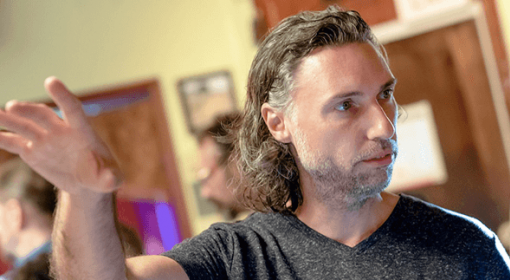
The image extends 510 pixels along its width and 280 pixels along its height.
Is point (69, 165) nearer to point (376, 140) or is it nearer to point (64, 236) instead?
point (64, 236)

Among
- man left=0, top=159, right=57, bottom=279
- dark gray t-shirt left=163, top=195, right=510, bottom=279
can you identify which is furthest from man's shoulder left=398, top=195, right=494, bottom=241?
man left=0, top=159, right=57, bottom=279

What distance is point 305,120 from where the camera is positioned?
115 centimetres

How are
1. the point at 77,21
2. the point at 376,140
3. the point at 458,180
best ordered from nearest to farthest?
the point at 376,140 → the point at 458,180 → the point at 77,21

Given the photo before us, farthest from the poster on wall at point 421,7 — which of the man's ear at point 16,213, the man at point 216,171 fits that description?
the man's ear at point 16,213

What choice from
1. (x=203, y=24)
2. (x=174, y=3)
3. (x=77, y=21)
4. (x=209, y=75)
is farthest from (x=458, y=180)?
(x=77, y=21)

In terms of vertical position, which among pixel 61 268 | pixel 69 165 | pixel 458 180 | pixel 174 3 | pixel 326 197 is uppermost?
pixel 174 3

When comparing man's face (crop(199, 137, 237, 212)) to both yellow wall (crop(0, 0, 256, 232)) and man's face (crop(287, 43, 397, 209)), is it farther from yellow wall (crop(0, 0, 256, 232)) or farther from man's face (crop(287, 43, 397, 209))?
man's face (crop(287, 43, 397, 209))

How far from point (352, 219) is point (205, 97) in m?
2.61

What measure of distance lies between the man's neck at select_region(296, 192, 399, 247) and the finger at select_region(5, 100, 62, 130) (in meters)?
0.67

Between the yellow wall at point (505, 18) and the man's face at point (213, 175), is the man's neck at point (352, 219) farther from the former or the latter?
the yellow wall at point (505, 18)

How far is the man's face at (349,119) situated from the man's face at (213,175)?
132 cm

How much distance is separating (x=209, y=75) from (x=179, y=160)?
0.69 metres

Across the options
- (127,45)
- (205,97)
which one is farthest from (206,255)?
(127,45)

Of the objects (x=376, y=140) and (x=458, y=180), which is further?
(x=458, y=180)
